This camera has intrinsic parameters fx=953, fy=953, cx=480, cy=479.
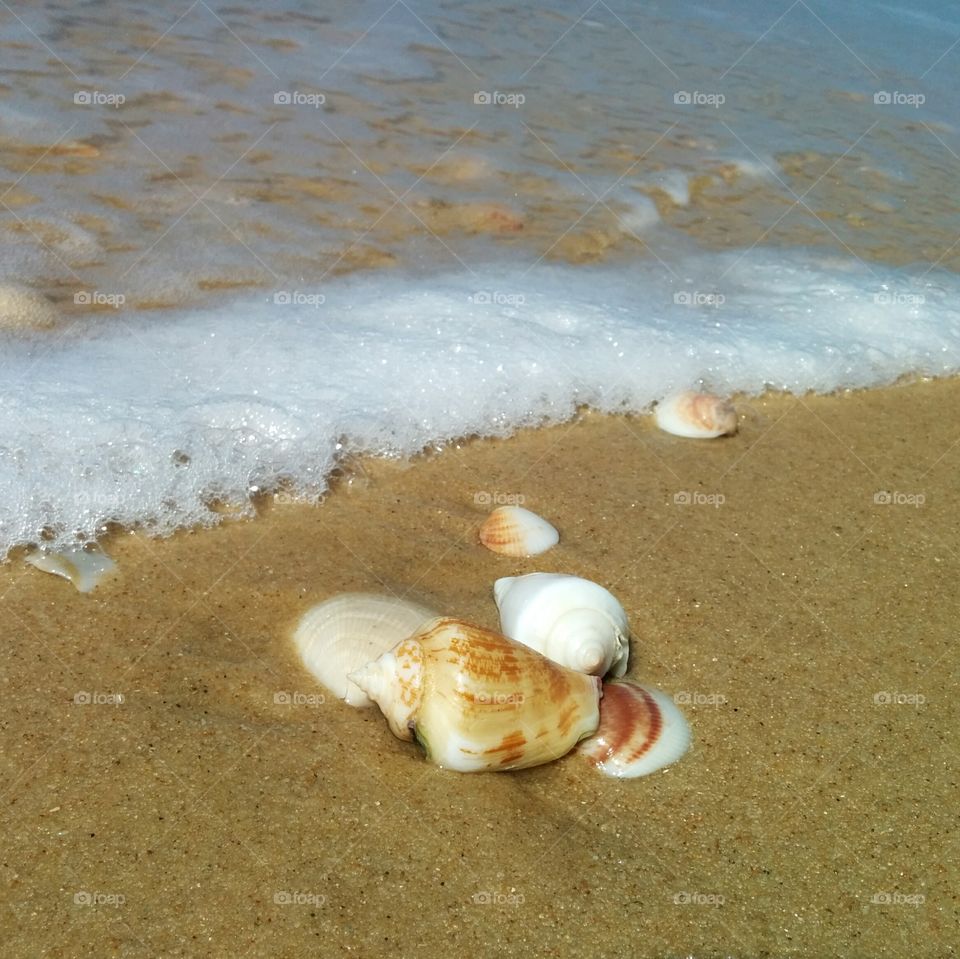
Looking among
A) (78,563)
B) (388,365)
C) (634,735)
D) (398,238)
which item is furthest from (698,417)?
(78,563)

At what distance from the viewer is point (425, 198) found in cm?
516

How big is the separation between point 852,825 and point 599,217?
387 centimetres

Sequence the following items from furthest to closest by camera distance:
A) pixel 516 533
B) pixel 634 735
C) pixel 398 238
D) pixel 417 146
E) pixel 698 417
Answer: pixel 417 146 < pixel 398 238 < pixel 698 417 < pixel 516 533 < pixel 634 735

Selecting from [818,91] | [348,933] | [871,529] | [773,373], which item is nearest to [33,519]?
[348,933]

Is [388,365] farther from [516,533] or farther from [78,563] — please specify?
[78,563]

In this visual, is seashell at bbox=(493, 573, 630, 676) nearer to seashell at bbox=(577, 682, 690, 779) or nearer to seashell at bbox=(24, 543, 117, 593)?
seashell at bbox=(577, 682, 690, 779)

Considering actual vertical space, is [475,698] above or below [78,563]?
above

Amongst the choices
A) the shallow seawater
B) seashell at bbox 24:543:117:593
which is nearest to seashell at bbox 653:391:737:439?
the shallow seawater

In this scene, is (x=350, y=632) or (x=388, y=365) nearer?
(x=350, y=632)

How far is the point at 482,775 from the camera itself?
2.14m

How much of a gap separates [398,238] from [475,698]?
10.5ft

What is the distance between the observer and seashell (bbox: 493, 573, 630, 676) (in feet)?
7.51

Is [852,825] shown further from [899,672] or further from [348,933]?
[348,933]

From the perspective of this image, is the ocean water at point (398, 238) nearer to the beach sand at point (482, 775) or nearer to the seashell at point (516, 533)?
the beach sand at point (482, 775)
